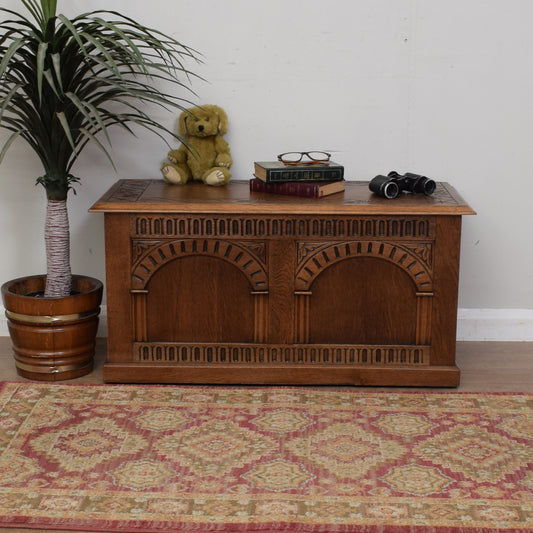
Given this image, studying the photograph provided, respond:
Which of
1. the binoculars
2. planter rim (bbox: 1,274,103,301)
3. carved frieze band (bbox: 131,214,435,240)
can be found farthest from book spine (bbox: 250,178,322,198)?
planter rim (bbox: 1,274,103,301)

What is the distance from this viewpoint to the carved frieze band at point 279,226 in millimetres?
3133

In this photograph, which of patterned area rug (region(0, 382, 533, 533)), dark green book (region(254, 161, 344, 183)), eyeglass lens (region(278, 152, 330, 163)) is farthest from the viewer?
eyeglass lens (region(278, 152, 330, 163))

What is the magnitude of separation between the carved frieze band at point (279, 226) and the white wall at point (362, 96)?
558mm

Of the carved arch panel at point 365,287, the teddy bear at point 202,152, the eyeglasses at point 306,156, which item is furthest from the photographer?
the teddy bear at point 202,152

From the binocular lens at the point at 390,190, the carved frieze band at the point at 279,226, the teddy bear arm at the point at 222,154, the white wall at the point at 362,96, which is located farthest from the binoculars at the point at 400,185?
the teddy bear arm at the point at 222,154

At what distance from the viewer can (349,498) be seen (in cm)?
242

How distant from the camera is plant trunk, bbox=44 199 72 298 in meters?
3.28

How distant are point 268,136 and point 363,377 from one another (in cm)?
111

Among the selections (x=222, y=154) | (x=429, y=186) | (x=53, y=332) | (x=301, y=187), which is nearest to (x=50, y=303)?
(x=53, y=332)

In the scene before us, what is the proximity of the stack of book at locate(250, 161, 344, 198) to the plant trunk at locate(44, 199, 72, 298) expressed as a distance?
77 centimetres

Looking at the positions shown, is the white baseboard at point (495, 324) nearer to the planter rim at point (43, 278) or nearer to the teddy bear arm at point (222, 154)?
the teddy bear arm at point (222, 154)

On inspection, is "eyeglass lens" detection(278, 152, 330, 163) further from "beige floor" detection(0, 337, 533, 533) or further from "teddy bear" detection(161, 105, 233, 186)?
"beige floor" detection(0, 337, 533, 533)

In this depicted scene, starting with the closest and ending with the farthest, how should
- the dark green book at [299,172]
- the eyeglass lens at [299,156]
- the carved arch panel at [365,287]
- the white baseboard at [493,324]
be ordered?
the carved arch panel at [365,287] → the dark green book at [299,172] → the eyeglass lens at [299,156] → the white baseboard at [493,324]

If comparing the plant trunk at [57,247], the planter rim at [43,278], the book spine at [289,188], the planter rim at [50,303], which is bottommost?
the planter rim at [50,303]
